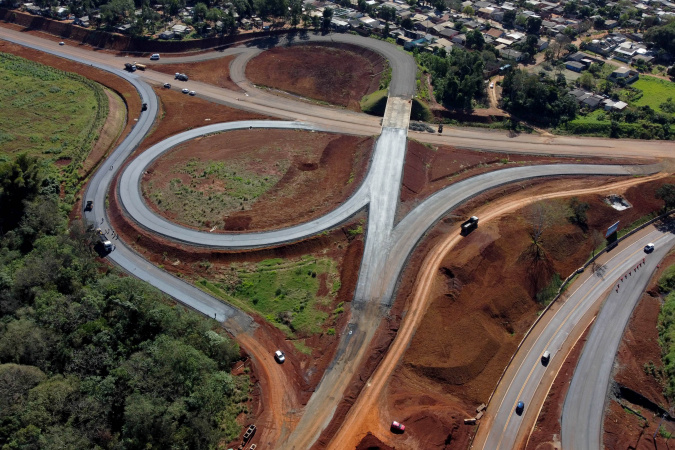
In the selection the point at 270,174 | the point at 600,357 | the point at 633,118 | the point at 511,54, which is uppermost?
the point at 511,54

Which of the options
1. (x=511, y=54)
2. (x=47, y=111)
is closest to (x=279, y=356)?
(x=47, y=111)

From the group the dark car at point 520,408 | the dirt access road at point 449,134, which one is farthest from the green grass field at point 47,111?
the dark car at point 520,408

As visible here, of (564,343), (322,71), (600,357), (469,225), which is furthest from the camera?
(322,71)

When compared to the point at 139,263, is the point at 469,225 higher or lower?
higher

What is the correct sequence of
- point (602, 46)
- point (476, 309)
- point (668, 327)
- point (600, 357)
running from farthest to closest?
1. point (602, 46)
2. point (476, 309)
3. point (668, 327)
4. point (600, 357)

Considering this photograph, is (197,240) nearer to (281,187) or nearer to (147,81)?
(281,187)

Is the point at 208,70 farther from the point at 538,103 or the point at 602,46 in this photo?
the point at 602,46

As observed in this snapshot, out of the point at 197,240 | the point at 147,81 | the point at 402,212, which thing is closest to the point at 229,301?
the point at 197,240

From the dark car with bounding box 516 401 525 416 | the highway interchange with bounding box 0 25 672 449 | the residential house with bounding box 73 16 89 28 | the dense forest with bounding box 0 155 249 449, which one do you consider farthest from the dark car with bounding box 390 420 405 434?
the residential house with bounding box 73 16 89 28
